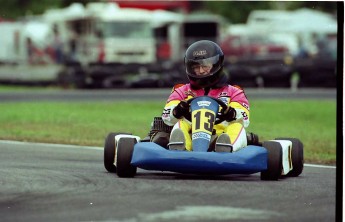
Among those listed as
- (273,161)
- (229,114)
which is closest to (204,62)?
(229,114)

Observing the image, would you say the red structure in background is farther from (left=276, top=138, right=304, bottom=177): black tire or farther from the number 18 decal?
the number 18 decal

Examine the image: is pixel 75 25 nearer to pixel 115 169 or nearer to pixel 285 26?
pixel 285 26

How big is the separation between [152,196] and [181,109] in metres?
1.21

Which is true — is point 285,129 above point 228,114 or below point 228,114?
below

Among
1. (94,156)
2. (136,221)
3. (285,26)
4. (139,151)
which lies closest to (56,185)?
(139,151)

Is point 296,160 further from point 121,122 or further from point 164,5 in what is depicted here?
point 164,5

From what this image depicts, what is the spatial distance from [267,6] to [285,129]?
1011 cm

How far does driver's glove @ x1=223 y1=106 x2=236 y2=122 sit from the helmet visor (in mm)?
381

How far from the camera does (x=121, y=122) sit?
1225 centimetres

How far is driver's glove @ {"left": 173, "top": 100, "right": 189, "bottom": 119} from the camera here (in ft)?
24.5

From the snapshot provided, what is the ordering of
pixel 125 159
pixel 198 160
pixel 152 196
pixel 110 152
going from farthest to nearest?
pixel 110 152, pixel 125 159, pixel 198 160, pixel 152 196

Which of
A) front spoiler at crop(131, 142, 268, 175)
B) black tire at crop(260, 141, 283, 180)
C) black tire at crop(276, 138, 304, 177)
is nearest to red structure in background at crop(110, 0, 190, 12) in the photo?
black tire at crop(276, 138, 304, 177)

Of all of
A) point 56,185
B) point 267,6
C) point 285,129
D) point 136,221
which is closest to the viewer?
point 136,221

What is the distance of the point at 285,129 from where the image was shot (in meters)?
12.2
